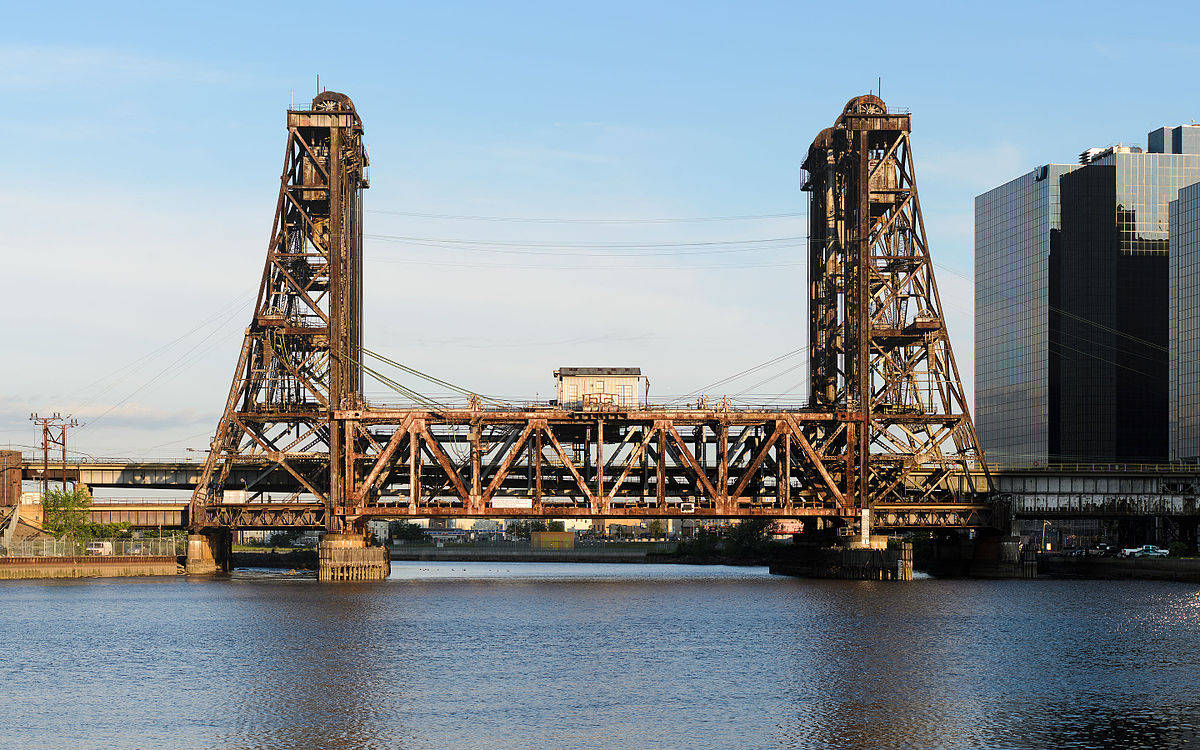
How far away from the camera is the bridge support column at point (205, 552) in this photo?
131875 mm

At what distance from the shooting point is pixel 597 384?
12725 cm

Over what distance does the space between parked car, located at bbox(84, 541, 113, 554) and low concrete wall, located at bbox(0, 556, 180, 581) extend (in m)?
1.17

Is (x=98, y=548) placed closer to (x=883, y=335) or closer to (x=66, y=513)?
(x=66, y=513)

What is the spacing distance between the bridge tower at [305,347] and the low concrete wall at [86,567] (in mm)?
3872

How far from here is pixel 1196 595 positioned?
104 m

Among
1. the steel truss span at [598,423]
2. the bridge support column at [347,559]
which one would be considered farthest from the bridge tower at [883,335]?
the bridge support column at [347,559]

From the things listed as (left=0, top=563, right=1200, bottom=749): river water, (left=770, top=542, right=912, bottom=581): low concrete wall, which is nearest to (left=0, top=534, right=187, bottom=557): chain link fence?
(left=0, top=563, right=1200, bottom=749): river water

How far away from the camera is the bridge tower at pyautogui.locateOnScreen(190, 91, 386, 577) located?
12631 centimetres

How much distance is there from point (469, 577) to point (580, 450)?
3005cm

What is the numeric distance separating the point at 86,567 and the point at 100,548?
4.78 metres

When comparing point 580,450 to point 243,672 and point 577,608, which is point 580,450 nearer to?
point 577,608

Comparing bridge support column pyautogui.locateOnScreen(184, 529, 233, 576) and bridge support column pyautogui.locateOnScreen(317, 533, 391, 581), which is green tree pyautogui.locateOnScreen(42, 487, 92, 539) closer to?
bridge support column pyautogui.locateOnScreen(184, 529, 233, 576)

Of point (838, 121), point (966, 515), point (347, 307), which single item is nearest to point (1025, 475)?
point (966, 515)

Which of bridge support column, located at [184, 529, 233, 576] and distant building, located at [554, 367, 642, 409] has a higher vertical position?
distant building, located at [554, 367, 642, 409]
